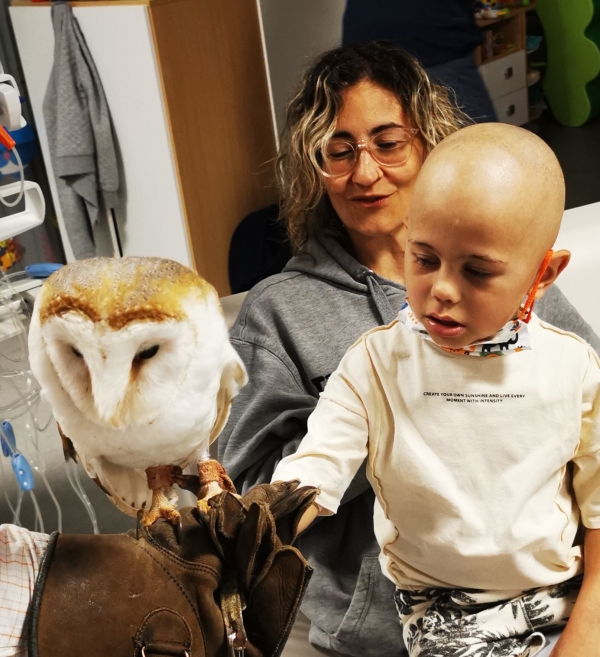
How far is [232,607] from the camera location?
592 mm

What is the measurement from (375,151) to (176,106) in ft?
3.77

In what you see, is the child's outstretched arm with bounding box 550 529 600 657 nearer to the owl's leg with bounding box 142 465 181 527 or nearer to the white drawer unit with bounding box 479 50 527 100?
the owl's leg with bounding box 142 465 181 527

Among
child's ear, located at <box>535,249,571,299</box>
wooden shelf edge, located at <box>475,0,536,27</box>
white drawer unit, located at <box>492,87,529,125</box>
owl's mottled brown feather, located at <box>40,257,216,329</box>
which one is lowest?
white drawer unit, located at <box>492,87,529,125</box>

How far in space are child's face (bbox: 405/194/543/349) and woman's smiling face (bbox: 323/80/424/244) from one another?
383 mm

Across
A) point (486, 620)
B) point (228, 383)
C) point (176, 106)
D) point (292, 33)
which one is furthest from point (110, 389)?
point (292, 33)

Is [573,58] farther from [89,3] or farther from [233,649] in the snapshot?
[233,649]

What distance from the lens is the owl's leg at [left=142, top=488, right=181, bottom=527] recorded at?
0.54 m

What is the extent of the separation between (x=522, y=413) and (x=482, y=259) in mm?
175

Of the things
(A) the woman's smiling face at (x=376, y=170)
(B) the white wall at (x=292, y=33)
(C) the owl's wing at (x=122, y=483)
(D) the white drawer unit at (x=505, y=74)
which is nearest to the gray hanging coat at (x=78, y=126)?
(B) the white wall at (x=292, y=33)

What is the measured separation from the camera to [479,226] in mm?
620

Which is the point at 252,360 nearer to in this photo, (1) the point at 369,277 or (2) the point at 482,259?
(1) the point at 369,277

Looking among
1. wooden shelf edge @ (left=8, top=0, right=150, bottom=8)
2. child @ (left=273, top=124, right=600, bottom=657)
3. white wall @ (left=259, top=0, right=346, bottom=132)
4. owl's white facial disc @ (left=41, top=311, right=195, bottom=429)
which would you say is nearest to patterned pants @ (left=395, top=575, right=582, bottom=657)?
child @ (left=273, top=124, right=600, bottom=657)

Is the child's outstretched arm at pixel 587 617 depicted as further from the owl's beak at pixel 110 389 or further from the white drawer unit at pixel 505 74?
the white drawer unit at pixel 505 74

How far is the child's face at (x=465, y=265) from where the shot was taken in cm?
62
